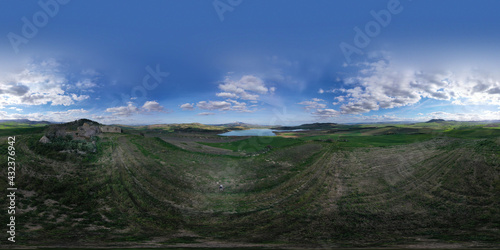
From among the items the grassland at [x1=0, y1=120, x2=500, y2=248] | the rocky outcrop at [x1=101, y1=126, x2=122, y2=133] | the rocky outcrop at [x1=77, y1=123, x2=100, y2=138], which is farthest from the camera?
the rocky outcrop at [x1=101, y1=126, x2=122, y2=133]

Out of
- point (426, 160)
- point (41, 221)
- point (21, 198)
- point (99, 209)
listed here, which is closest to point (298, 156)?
point (426, 160)

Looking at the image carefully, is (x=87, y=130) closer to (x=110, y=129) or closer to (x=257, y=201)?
(x=110, y=129)

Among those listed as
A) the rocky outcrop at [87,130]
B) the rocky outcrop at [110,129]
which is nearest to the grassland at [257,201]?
the rocky outcrop at [87,130]

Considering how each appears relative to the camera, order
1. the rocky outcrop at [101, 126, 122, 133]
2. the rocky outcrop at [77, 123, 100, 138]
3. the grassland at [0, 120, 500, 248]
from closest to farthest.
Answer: the grassland at [0, 120, 500, 248]
the rocky outcrop at [77, 123, 100, 138]
the rocky outcrop at [101, 126, 122, 133]

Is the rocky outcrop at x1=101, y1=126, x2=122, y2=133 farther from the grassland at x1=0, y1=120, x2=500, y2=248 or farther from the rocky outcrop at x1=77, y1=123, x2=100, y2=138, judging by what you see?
the grassland at x1=0, y1=120, x2=500, y2=248

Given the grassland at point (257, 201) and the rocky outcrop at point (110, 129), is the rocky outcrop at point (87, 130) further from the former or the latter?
the grassland at point (257, 201)

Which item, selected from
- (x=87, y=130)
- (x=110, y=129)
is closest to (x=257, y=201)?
(x=87, y=130)

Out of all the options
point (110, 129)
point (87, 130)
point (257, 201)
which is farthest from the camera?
point (110, 129)

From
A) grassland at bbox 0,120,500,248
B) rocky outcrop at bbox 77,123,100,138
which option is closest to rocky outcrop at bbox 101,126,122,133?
rocky outcrop at bbox 77,123,100,138
